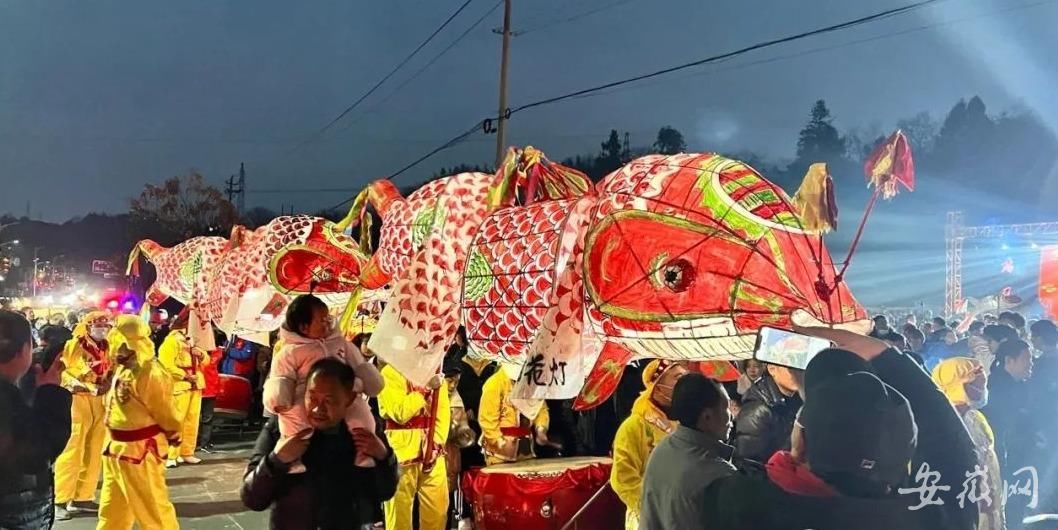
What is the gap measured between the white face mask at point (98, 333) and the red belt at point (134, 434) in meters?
1.76

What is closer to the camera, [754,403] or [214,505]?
[754,403]

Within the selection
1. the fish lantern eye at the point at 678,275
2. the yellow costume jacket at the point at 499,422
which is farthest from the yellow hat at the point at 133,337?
the fish lantern eye at the point at 678,275

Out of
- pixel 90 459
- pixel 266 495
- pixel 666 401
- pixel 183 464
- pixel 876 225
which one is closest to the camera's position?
pixel 266 495

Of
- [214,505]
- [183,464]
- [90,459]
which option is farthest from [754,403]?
[183,464]

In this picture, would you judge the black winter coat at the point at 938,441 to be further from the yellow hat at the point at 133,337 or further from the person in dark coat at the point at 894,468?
the yellow hat at the point at 133,337

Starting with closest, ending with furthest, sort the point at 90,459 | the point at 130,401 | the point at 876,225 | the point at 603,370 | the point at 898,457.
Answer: the point at 898,457 < the point at 603,370 < the point at 130,401 < the point at 90,459 < the point at 876,225

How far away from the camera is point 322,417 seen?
225 cm

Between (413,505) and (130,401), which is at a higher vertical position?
(130,401)

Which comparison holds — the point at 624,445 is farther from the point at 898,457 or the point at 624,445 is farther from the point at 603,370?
the point at 898,457

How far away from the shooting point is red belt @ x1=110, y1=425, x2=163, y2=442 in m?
3.94

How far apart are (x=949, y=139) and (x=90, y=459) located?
14.9 metres

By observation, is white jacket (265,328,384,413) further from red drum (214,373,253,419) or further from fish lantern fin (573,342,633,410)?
red drum (214,373,253,419)

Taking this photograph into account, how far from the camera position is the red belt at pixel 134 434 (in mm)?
3941

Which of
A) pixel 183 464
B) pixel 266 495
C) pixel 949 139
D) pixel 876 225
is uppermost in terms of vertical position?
pixel 949 139
